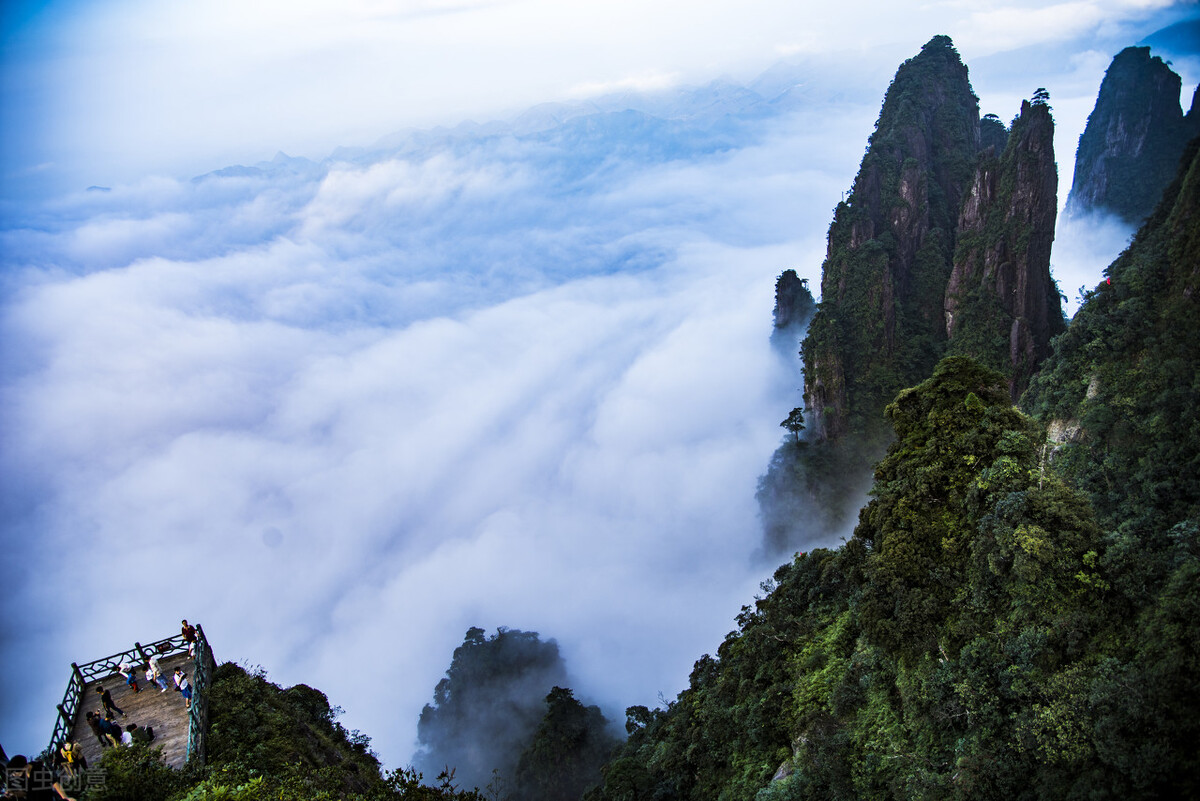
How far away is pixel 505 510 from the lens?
358ft

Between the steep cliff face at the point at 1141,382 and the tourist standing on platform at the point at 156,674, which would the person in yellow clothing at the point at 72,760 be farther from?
the steep cliff face at the point at 1141,382

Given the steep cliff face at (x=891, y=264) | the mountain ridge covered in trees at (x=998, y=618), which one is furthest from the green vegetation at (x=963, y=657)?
the steep cliff face at (x=891, y=264)

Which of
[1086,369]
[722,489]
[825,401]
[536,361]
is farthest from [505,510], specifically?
[1086,369]

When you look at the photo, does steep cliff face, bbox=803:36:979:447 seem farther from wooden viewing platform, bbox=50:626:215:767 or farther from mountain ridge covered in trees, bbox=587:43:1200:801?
wooden viewing platform, bbox=50:626:215:767

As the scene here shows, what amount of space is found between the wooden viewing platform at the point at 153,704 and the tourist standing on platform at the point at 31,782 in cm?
282

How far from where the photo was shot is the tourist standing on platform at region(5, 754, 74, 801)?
12078 millimetres

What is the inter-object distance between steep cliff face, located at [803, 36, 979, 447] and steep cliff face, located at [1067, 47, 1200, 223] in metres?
28.9

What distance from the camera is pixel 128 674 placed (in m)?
18.4

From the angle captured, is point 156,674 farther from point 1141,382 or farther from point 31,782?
point 1141,382

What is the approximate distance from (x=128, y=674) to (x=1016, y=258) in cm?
5958

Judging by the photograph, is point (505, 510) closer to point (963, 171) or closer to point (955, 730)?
point (963, 171)

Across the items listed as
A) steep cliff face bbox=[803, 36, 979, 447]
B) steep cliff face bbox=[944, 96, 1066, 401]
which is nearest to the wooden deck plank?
steep cliff face bbox=[944, 96, 1066, 401]

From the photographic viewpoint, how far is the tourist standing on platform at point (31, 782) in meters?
12.1

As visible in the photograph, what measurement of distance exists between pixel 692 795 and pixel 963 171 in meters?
68.1
